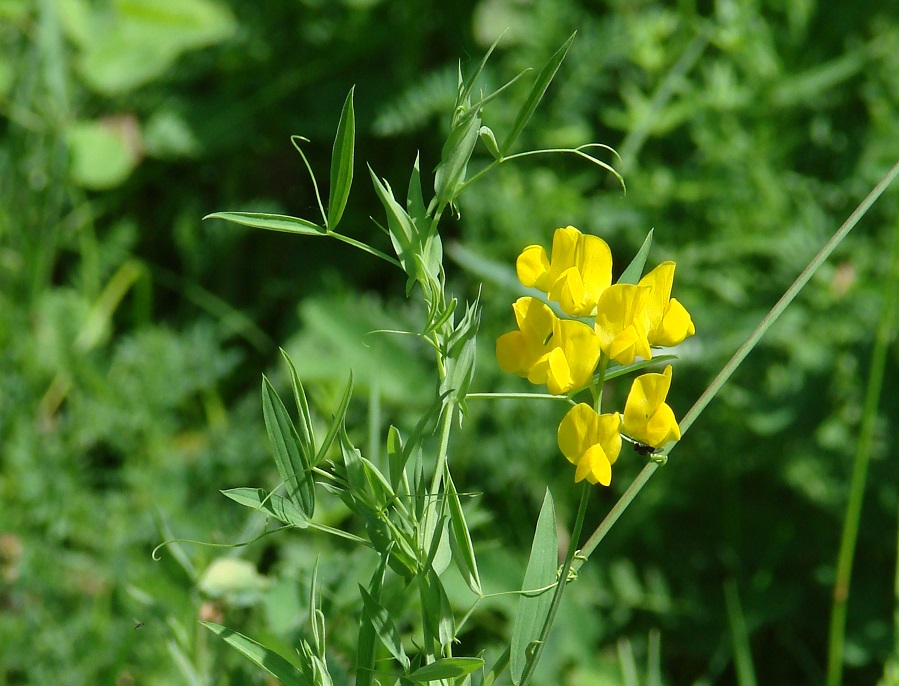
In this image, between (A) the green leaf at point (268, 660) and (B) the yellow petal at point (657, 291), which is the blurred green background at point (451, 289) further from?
(B) the yellow petal at point (657, 291)

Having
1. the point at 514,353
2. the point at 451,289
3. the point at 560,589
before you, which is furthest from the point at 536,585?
the point at 451,289

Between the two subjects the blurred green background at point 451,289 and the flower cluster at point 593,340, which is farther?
the blurred green background at point 451,289

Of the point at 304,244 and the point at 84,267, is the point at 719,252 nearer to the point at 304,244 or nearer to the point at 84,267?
the point at 304,244

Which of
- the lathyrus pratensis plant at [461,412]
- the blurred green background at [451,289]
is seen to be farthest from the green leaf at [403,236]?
the blurred green background at [451,289]

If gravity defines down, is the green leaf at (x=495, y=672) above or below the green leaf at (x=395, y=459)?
below

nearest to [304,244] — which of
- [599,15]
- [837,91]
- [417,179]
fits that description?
[599,15]

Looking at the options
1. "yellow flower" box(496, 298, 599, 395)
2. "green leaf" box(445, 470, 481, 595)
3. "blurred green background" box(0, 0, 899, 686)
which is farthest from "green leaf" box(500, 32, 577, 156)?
"blurred green background" box(0, 0, 899, 686)
